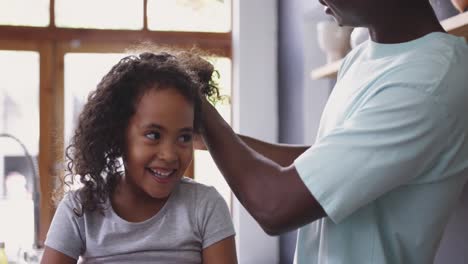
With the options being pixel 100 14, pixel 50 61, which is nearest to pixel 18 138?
pixel 50 61

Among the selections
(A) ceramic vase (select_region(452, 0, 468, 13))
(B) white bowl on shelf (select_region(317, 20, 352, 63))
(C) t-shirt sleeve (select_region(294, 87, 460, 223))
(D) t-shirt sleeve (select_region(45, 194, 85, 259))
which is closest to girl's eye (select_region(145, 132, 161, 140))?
(D) t-shirt sleeve (select_region(45, 194, 85, 259))

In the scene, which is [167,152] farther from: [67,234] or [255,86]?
[255,86]

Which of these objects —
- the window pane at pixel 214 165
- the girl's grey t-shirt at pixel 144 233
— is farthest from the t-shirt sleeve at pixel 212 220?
the window pane at pixel 214 165

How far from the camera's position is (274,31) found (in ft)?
12.1

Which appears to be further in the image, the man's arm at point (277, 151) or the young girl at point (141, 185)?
the man's arm at point (277, 151)

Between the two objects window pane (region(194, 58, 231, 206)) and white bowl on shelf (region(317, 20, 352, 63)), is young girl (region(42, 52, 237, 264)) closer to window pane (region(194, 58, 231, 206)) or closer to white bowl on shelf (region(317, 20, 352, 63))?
white bowl on shelf (region(317, 20, 352, 63))

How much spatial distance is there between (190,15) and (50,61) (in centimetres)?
82

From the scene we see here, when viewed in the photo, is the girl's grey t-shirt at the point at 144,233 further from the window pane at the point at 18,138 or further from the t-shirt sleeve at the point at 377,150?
the window pane at the point at 18,138

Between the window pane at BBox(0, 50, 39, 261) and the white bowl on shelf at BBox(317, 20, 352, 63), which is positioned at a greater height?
the white bowl on shelf at BBox(317, 20, 352, 63)

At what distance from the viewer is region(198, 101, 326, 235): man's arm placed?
1.13 m

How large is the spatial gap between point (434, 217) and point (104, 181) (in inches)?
26.5

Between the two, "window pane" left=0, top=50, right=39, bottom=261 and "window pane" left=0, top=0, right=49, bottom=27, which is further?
"window pane" left=0, top=0, right=49, bottom=27

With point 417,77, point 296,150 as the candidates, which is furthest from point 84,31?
point 417,77

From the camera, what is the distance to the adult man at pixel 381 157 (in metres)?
1.07
